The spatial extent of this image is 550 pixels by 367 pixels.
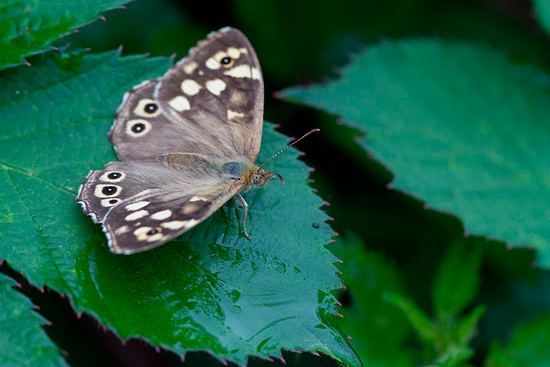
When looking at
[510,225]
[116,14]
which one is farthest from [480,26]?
[116,14]

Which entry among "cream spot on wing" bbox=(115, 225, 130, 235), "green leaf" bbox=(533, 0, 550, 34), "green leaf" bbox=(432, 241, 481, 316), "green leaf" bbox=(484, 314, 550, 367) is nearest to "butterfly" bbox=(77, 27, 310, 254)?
Answer: "cream spot on wing" bbox=(115, 225, 130, 235)

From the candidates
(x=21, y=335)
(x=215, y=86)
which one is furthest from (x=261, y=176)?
(x=21, y=335)

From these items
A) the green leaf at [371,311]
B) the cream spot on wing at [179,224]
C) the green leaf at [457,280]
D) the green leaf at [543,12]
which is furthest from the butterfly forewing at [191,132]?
the green leaf at [543,12]

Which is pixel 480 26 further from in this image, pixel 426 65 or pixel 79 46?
pixel 79 46

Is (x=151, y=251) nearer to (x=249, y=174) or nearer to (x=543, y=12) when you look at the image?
(x=249, y=174)

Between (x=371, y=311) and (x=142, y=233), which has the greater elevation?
(x=142, y=233)

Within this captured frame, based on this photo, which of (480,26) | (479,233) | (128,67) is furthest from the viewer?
(480,26)

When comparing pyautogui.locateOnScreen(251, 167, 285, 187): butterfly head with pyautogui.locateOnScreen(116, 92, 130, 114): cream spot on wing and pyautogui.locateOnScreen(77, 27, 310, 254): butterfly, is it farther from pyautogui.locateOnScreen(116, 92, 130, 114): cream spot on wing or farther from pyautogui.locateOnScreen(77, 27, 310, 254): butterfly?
pyautogui.locateOnScreen(116, 92, 130, 114): cream spot on wing
